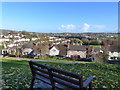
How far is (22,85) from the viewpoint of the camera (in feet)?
7.37

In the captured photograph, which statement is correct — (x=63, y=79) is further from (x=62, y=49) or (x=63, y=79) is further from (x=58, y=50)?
(x=62, y=49)

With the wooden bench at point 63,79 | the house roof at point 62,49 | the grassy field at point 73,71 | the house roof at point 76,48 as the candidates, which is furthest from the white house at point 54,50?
the wooden bench at point 63,79

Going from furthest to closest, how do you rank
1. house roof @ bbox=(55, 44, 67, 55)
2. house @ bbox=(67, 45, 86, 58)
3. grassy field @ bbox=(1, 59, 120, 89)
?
house roof @ bbox=(55, 44, 67, 55) < house @ bbox=(67, 45, 86, 58) < grassy field @ bbox=(1, 59, 120, 89)

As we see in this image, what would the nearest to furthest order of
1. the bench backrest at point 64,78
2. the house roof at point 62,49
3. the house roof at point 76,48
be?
the bench backrest at point 64,78
the house roof at point 76,48
the house roof at point 62,49

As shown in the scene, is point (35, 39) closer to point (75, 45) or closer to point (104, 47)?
point (75, 45)

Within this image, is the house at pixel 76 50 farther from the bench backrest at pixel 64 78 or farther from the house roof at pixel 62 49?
the bench backrest at pixel 64 78

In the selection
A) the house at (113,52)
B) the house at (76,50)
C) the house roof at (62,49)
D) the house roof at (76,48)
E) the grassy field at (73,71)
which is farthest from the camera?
the house roof at (62,49)

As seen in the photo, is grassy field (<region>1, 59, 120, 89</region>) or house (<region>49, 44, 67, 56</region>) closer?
grassy field (<region>1, 59, 120, 89</region>)

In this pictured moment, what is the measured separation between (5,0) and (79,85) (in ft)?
9.30

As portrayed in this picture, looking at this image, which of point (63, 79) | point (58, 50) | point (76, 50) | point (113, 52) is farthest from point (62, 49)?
point (63, 79)

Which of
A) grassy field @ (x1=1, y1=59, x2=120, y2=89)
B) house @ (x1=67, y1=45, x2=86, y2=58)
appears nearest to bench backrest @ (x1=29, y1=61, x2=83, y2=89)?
grassy field @ (x1=1, y1=59, x2=120, y2=89)

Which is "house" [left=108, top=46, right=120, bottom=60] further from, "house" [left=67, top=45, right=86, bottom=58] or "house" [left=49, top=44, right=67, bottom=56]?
"house" [left=49, top=44, right=67, bottom=56]

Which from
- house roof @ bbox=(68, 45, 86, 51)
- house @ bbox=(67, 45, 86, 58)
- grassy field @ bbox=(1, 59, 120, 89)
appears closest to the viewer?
grassy field @ bbox=(1, 59, 120, 89)

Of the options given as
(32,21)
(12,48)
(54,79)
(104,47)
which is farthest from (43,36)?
(54,79)
